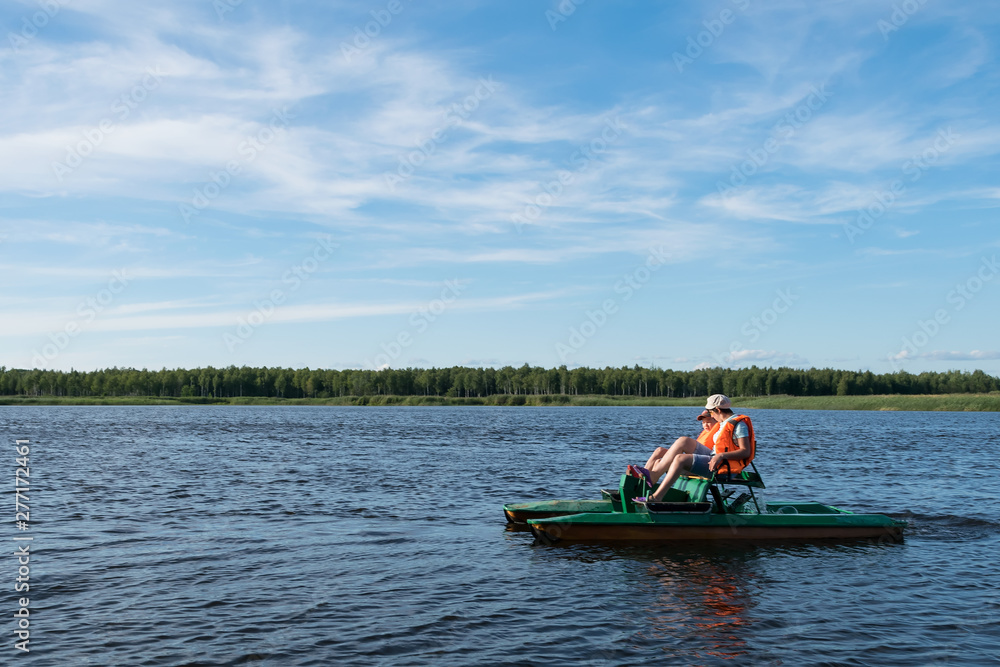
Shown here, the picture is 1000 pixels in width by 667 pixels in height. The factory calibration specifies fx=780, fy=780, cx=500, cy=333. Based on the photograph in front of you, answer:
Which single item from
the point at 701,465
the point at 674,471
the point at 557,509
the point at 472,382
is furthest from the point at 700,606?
the point at 472,382

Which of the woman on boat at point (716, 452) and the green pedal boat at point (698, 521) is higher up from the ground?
the woman on boat at point (716, 452)

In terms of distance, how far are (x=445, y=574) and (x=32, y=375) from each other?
7579 inches

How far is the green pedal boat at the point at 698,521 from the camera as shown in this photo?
15352 mm

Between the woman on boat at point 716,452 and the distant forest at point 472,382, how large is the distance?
16051cm

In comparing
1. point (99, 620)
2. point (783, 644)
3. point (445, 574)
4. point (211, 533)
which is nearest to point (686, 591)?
point (783, 644)

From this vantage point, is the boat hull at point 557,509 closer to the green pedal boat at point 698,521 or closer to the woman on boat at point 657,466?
the green pedal boat at point 698,521

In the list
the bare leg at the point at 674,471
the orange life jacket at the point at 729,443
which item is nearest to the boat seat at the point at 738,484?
the orange life jacket at the point at 729,443

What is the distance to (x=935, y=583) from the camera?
1305 centimetres

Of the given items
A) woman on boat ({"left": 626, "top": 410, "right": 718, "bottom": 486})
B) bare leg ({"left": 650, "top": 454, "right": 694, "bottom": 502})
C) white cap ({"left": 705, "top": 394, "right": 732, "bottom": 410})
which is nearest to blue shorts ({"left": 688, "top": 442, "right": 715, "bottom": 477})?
bare leg ({"left": 650, "top": 454, "right": 694, "bottom": 502})

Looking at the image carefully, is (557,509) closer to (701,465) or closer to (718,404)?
(701,465)

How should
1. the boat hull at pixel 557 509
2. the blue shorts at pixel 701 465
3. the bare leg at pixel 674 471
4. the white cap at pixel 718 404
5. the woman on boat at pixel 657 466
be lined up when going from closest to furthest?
the bare leg at pixel 674 471, the blue shorts at pixel 701 465, the white cap at pixel 718 404, the woman on boat at pixel 657 466, the boat hull at pixel 557 509

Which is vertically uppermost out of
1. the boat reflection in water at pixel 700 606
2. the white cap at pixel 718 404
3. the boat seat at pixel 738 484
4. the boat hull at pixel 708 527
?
the white cap at pixel 718 404

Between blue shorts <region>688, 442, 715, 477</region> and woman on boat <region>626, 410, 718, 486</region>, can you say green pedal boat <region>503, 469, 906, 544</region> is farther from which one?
blue shorts <region>688, 442, 715, 477</region>

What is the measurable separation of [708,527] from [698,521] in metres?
0.26
